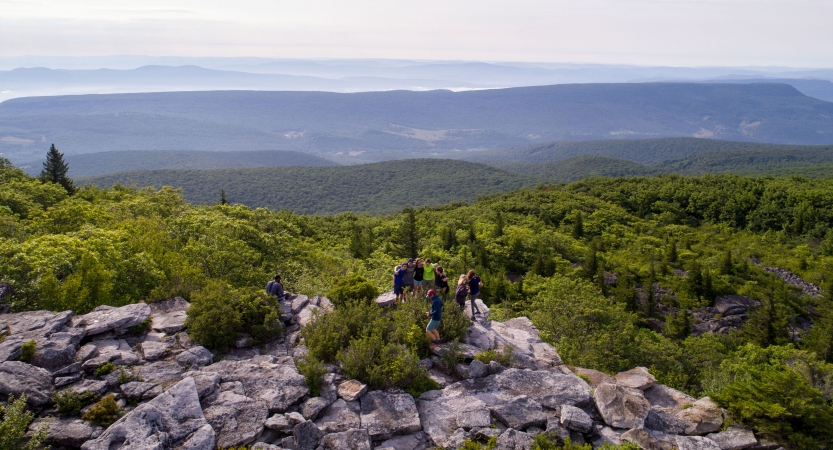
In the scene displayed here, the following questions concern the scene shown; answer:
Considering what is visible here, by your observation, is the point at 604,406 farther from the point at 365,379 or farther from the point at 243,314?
the point at 243,314

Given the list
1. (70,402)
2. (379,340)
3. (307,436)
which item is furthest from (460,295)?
(70,402)

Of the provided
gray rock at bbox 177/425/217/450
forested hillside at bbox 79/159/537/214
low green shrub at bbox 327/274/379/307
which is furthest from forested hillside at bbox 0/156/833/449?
forested hillside at bbox 79/159/537/214

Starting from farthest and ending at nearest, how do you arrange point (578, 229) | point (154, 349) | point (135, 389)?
point (578, 229), point (154, 349), point (135, 389)

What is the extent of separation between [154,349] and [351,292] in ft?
18.1

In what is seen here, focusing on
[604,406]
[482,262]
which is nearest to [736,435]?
[604,406]

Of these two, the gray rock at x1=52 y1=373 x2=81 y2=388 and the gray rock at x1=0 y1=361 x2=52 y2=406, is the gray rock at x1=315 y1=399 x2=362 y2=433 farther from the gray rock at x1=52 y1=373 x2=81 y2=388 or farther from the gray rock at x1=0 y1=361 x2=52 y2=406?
the gray rock at x1=0 y1=361 x2=52 y2=406

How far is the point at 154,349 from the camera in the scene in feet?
37.7

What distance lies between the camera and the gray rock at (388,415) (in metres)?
9.71

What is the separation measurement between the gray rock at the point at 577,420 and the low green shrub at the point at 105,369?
9.81 m

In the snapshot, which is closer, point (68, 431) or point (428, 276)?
point (68, 431)

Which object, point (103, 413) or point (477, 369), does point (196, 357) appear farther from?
point (477, 369)

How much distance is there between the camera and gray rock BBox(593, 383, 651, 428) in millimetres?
10141

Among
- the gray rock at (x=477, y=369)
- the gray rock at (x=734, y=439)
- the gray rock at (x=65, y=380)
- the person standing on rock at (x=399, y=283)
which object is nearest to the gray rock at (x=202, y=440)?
the gray rock at (x=65, y=380)

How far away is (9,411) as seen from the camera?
8.01 meters
